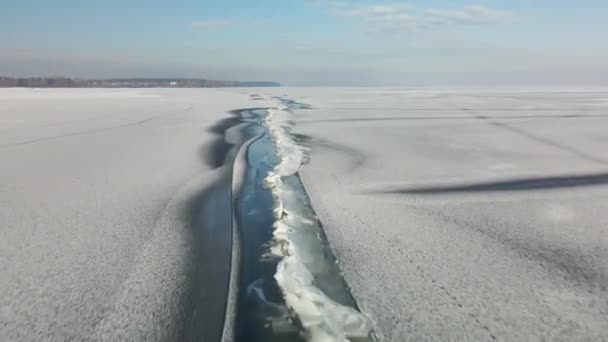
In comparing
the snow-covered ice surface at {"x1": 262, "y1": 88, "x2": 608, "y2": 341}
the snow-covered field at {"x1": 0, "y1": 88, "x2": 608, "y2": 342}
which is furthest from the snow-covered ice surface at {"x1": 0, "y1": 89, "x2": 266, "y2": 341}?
the snow-covered ice surface at {"x1": 262, "y1": 88, "x2": 608, "y2": 341}

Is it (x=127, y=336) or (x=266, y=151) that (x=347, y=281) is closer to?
(x=127, y=336)

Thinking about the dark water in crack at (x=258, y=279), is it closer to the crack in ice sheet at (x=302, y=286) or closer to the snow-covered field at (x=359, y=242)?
Result: the crack in ice sheet at (x=302, y=286)

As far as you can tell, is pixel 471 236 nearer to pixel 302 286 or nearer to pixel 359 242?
pixel 359 242

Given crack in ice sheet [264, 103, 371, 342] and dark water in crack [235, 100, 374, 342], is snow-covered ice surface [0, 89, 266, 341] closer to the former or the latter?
dark water in crack [235, 100, 374, 342]

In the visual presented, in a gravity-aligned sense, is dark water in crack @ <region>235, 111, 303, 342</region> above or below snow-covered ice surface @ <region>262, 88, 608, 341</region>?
below

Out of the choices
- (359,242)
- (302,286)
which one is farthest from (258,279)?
(359,242)

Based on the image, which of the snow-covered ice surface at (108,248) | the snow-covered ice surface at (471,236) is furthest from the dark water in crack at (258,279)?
the snow-covered ice surface at (471,236)
